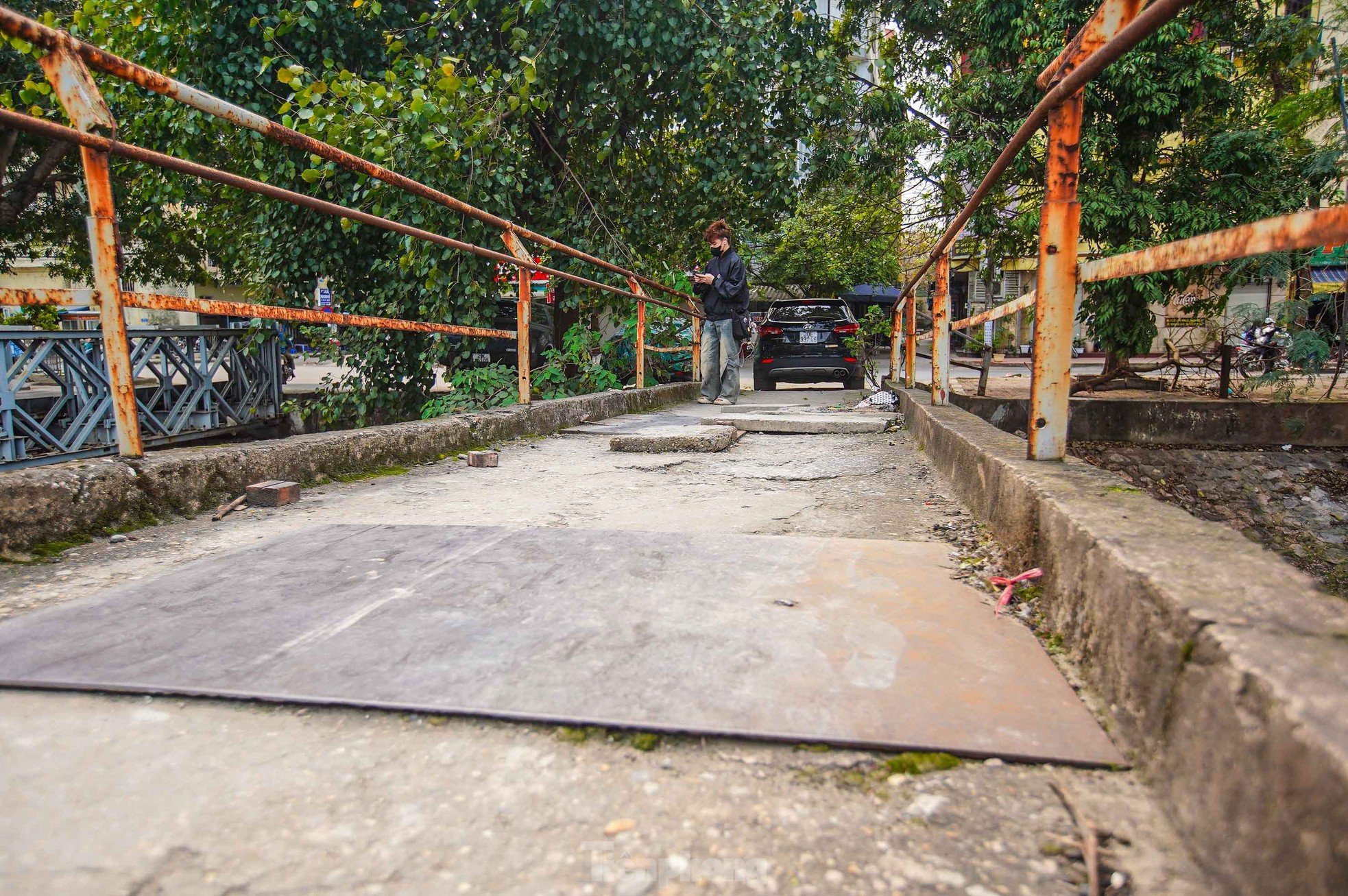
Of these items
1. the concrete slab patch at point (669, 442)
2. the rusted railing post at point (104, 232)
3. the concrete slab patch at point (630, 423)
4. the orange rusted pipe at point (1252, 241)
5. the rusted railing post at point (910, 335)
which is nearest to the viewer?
the orange rusted pipe at point (1252, 241)

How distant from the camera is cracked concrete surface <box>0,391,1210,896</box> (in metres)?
0.88

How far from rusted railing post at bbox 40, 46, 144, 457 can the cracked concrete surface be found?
1290mm

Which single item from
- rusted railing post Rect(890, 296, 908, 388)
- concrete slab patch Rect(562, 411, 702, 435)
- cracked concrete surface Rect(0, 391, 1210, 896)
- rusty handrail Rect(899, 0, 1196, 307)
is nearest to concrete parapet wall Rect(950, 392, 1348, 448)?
rusted railing post Rect(890, 296, 908, 388)

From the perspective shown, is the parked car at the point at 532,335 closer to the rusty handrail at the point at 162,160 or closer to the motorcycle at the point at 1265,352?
the rusty handrail at the point at 162,160

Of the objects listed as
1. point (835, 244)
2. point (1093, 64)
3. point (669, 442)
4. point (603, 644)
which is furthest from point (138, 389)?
point (835, 244)

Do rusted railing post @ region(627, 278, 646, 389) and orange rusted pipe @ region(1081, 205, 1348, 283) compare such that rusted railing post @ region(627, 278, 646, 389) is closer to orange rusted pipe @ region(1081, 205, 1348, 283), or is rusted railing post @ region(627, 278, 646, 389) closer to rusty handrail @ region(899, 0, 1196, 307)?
rusty handrail @ region(899, 0, 1196, 307)

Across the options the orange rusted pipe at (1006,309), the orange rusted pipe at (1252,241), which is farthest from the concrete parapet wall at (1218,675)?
the orange rusted pipe at (1006,309)

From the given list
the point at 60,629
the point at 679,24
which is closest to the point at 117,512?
the point at 60,629

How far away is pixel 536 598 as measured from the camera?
5.52 feet

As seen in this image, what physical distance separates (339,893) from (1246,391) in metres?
11.3

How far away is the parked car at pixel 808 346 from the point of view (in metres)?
11.3

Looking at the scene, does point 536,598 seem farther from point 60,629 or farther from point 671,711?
point 60,629

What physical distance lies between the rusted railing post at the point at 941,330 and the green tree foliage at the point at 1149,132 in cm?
442

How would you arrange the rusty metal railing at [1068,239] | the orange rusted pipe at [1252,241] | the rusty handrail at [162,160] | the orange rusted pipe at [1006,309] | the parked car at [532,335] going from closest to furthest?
1. the orange rusted pipe at [1252,241]
2. the rusty metal railing at [1068,239]
3. the rusty handrail at [162,160]
4. the orange rusted pipe at [1006,309]
5. the parked car at [532,335]
